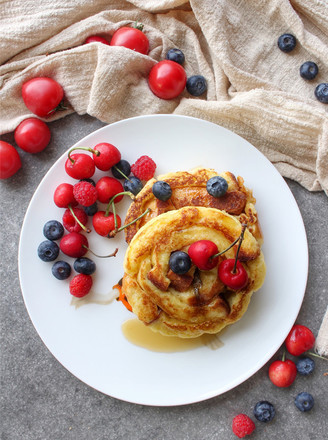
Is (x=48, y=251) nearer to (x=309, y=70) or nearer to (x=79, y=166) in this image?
(x=79, y=166)

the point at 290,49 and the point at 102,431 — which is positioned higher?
the point at 290,49

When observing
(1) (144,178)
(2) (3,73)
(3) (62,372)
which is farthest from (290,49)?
(3) (62,372)

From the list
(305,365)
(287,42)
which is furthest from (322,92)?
(305,365)

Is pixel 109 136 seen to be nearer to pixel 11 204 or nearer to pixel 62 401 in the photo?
pixel 11 204

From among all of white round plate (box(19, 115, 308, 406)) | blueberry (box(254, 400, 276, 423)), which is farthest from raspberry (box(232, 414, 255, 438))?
white round plate (box(19, 115, 308, 406))

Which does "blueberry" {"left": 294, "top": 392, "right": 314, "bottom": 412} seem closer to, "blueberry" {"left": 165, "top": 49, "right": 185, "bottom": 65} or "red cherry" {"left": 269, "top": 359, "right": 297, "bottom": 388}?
"red cherry" {"left": 269, "top": 359, "right": 297, "bottom": 388}

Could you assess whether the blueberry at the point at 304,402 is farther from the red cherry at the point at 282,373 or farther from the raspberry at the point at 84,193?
the raspberry at the point at 84,193

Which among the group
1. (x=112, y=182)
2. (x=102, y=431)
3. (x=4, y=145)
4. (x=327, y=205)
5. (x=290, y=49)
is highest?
(x=290, y=49)
